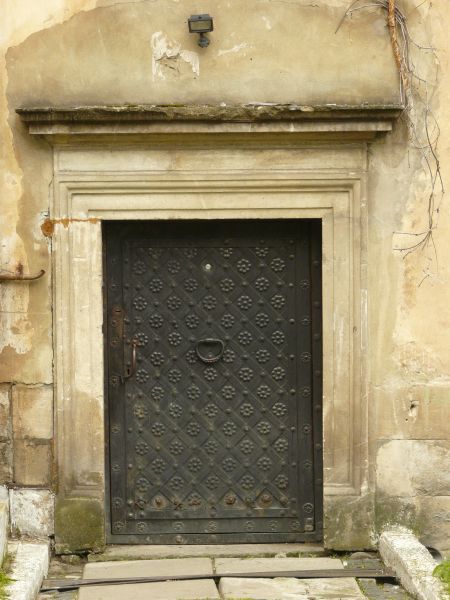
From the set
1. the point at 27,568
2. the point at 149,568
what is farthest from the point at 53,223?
the point at 149,568

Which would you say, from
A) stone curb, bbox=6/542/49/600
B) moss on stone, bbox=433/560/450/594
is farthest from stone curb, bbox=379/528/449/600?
stone curb, bbox=6/542/49/600

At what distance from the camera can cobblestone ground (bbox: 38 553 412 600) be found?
19.4 ft

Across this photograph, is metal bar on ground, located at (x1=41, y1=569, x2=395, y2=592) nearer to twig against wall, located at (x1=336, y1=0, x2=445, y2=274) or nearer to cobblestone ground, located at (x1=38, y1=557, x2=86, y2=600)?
cobblestone ground, located at (x1=38, y1=557, x2=86, y2=600)

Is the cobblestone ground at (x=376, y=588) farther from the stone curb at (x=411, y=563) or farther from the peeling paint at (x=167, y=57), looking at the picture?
the peeling paint at (x=167, y=57)

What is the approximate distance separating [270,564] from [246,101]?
280cm

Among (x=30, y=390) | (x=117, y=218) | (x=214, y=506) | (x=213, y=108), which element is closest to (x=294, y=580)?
(x=214, y=506)

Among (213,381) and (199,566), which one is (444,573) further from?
(213,381)

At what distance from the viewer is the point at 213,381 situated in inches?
269

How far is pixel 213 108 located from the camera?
20.8ft

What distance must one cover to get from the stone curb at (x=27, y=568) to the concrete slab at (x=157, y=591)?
0.90 feet

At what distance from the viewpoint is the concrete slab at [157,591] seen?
5773 millimetres

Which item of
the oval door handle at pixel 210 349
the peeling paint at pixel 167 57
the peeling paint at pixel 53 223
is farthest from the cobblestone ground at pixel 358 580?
the peeling paint at pixel 167 57

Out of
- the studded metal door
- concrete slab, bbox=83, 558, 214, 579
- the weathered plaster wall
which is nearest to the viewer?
concrete slab, bbox=83, 558, 214, 579

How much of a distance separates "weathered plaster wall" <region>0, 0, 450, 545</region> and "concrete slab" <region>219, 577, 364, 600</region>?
65 centimetres
